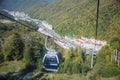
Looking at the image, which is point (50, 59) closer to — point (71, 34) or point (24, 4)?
point (71, 34)

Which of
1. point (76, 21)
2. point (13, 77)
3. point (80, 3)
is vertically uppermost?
point (80, 3)

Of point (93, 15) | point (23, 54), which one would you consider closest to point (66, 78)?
point (23, 54)

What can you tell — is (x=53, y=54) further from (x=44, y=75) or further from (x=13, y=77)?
(x=13, y=77)

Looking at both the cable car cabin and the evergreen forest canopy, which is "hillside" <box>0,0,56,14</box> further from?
the cable car cabin

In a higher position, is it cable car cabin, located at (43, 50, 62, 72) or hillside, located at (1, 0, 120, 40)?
hillside, located at (1, 0, 120, 40)

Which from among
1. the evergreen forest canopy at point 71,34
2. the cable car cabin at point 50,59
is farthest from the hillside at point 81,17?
the cable car cabin at point 50,59

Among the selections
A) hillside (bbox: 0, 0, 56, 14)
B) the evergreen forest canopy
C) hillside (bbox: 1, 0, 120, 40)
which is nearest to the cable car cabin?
the evergreen forest canopy
